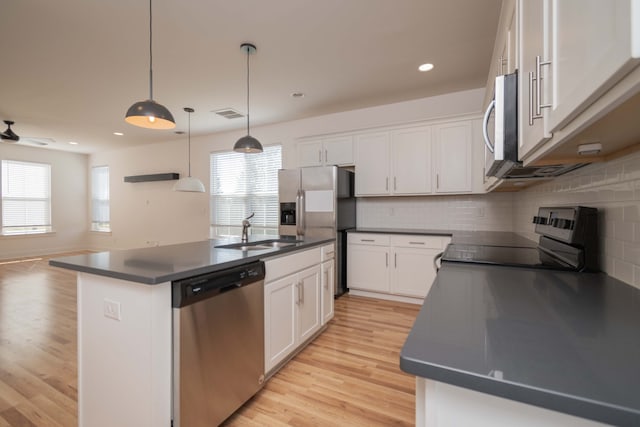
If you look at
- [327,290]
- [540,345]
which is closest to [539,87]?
[540,345]

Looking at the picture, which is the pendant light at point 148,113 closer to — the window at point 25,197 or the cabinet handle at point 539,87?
the cabinet handle at point 539,87

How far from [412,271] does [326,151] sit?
2.10m

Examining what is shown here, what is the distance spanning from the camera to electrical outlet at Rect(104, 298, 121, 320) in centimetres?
140

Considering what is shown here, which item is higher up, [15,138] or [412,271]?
[15,138]

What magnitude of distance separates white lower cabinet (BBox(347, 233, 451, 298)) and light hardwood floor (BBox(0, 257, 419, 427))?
1.10 feet

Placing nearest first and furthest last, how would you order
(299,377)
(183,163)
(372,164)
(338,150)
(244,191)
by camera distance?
(299,377)
(372,164)
(338,150)
(244,191)
(183,163)

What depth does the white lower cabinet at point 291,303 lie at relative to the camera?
199 centimetres

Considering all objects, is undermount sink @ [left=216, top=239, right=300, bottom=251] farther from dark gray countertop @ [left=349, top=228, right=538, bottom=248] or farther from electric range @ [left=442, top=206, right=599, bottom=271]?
dark gray countertop @ [left=349, top=228, right=538, bottom=248]

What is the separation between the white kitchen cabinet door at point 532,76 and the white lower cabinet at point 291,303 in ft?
5.15

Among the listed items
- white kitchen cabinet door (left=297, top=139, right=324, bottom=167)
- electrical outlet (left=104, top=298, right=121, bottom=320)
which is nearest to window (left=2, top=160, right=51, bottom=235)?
white kitchen cabinet door (left=297, top=139, right=324, bottom=167)

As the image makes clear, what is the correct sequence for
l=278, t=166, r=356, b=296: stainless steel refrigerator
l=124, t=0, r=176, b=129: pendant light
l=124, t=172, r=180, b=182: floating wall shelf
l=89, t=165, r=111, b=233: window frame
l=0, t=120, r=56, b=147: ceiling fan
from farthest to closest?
1. l=89, t=165, r=111, b=233: window frame
2. l=124, t=172, r=180, b=182: floating wall shelf
3. l=0, t=120, r=56, b=147: ceiling fan
4. l=278, t=166, r=356, b=296: stainless steel refrigerator
5. l=124, t=0, r=176, b=129: pendant light

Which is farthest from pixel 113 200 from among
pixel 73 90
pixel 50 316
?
pixel 50 316

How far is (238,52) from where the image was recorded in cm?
286

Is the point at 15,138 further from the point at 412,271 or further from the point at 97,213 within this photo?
the point at 412,271
